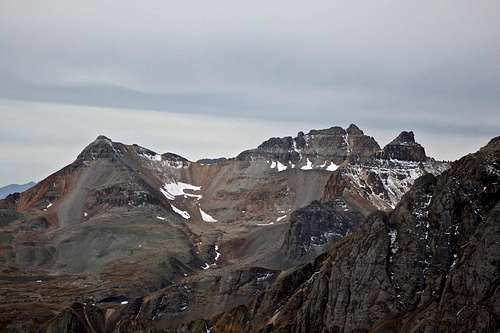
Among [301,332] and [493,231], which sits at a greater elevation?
[493,231]

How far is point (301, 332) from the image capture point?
18562 cm

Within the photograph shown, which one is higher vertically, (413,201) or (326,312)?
(413,201)

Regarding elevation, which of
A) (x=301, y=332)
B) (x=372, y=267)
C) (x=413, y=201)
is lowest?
(x=301, y=332)

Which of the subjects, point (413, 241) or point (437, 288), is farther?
point (413, 241)

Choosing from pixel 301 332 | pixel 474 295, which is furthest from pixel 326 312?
pixel 474 295

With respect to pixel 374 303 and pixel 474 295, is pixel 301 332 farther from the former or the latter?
pixel 474 295

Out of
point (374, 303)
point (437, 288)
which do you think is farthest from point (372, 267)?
point (437, 288)

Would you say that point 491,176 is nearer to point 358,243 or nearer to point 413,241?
point 413,241

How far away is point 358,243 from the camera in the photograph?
601ft

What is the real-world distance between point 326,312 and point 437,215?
102 feet

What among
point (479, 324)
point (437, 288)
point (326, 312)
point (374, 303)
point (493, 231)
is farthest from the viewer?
point (326, 312)

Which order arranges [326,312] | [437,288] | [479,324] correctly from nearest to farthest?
[479,324]
[437,288]
[326,312]

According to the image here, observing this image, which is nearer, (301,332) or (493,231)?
(493,231)

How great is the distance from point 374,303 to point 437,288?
16.1m
